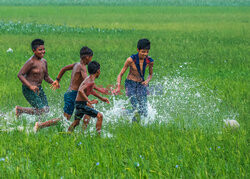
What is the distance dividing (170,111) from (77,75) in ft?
6.63

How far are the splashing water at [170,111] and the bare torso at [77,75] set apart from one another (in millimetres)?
525

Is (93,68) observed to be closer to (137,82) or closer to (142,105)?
(137,82)

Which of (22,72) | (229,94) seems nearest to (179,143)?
(22,72)

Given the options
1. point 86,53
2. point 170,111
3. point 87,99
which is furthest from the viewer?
point 170,111

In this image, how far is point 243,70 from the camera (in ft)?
36.9

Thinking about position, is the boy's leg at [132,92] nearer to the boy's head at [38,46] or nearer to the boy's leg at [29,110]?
the boy's leg at [29,110]

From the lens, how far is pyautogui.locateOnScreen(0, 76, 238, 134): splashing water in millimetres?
6324

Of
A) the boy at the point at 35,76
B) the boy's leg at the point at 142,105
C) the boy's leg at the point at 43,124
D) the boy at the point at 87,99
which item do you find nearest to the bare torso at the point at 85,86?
the boy at the point at 87,99

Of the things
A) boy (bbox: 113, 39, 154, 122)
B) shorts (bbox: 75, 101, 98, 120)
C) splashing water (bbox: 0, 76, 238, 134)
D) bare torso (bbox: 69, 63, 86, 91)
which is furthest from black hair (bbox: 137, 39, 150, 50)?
shorts (bbox: 75, 101, 98, 120)

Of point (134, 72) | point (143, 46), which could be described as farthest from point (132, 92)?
point (143, 46)

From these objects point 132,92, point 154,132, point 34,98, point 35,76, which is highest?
point 35,76

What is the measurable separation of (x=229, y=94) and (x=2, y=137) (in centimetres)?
468

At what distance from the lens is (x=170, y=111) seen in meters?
7.54

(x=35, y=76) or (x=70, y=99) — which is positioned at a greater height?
(x=35, y=76)
